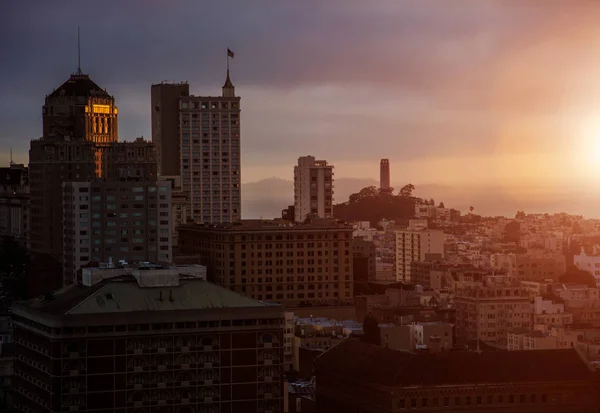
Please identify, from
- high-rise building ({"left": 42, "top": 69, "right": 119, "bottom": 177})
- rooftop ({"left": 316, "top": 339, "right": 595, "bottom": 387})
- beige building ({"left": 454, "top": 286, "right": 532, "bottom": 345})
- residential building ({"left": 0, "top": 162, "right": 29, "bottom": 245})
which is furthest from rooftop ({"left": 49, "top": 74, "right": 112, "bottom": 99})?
rooftop ({"left": 316, "top": 339, "right": 595, "bottom": 387})

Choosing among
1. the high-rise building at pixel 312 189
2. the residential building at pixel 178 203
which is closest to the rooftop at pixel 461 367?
the residential building at pixel 178 203

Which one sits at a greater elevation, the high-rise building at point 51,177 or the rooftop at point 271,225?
the high-rise building at point 51,177

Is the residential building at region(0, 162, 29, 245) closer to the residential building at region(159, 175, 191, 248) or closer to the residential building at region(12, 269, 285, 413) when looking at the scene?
the residential building at region(159, 175, 191, 248)

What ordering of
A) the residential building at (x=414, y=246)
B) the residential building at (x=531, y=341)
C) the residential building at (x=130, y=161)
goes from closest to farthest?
the residential building at (x=531, y=341) < the residential building at (x=130, y=161) < the residential building at (x=414, y=246)

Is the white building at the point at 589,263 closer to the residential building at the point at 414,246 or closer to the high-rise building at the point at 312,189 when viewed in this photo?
the residential building at the point at 414,246

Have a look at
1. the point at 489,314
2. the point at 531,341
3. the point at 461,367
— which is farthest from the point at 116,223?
the point at 461,367

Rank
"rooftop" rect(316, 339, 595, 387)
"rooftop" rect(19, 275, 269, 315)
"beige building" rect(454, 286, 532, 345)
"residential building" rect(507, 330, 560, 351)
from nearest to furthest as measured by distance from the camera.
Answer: "rooftop" rect(19, 275, 269, 315)
"rooftop" rect(316, 339, 595, 387)
"residential building" rect(507, 330, 560, 351)
"beige building" rect(454, 286, 532, 345)

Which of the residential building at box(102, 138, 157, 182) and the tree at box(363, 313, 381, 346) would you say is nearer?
the tree at box(363, 313, 381, 346)
